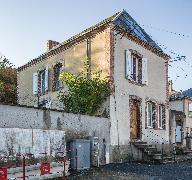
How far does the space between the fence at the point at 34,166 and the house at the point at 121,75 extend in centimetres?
450

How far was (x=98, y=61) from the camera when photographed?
690 inches

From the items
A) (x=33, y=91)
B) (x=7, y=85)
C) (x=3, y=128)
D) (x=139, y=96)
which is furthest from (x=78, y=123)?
(x=7, y=85)

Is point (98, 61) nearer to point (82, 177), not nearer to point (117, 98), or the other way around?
point (117, 98)

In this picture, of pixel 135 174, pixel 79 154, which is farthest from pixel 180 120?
pixel 79 154

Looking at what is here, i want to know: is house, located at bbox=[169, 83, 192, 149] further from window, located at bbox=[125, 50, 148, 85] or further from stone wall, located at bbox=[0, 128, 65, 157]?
stone wall, located at bbox=[0, 128, 65, 157]

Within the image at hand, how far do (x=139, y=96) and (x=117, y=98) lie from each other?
97.2 inches

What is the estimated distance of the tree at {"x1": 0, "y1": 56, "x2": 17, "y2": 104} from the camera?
1084 inches

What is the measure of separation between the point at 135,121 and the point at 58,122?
7.57 meters

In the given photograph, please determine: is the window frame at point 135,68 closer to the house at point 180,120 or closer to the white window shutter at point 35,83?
the house at point 180,120

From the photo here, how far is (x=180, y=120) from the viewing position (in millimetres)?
26094

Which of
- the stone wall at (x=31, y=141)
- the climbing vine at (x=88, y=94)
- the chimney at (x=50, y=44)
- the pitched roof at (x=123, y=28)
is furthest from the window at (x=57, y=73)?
the stone wall at (x=31, y=141)

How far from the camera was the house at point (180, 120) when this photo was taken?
23.6 m

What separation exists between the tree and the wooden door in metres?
12.8

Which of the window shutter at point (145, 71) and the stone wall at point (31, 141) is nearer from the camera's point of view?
the stone wall at point (31, 141)
